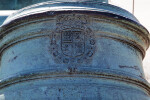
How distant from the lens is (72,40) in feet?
10.8

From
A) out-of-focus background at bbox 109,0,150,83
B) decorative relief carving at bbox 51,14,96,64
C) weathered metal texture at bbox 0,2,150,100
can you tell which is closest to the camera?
weathered metal texture at bbox 0,2,150,100

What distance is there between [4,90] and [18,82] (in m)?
0.18

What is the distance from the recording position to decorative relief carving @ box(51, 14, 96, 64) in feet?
10.6

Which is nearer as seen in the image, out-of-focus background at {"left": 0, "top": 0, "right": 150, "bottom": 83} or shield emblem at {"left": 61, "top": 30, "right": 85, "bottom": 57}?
shield emblem at {"left": 61, "top": 30, "right": 85, "bottom": 57}

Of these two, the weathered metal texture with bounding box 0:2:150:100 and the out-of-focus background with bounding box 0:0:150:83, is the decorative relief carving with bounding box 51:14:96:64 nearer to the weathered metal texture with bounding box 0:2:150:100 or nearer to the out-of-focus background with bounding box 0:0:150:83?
the weathered metal texture with bounding box 0:2:150:100

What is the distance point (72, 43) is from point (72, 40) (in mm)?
30

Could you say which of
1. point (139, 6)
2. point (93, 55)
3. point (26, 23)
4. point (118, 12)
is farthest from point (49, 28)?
point (139, 6)

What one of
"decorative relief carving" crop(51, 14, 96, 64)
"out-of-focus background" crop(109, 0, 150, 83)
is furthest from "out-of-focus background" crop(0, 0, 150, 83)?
"decorative relief carving" crop(51, 14, 96, 64)

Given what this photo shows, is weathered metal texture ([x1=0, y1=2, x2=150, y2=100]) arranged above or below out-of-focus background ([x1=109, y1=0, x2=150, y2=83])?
below

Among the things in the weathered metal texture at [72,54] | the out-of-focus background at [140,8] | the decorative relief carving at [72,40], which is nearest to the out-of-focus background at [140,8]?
the out-of-focus background at [140,8]

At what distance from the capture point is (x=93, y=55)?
3.27 m

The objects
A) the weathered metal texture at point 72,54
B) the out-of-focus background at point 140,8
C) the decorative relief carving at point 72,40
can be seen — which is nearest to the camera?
the weathered metal texture at point 72,54

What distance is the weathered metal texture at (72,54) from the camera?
10.2 ft

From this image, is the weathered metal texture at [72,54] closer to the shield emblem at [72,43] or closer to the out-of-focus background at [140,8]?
the shield emblem at [72,43]
